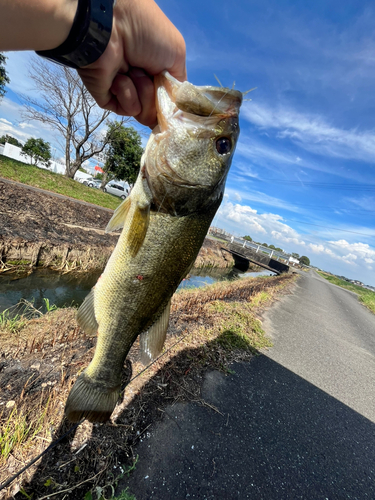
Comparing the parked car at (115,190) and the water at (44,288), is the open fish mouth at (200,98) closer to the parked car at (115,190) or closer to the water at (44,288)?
the water at (44,288)

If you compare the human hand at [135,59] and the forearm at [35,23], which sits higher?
the human hand at [135,59]

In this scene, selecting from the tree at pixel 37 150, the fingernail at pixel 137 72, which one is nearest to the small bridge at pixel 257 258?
the fingernail at pixel 137 72

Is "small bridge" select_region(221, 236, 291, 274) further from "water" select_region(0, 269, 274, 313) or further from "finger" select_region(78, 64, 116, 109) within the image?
"finger" select_region(78, 64, 116, 109)

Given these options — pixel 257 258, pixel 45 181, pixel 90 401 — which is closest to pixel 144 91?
pixel 90 401

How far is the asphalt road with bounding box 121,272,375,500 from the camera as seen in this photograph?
2443mm

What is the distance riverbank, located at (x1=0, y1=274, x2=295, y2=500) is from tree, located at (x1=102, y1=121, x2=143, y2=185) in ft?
87.7

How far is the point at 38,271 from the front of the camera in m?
8.49

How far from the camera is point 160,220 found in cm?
169

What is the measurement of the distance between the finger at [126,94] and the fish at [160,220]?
0.65 feet

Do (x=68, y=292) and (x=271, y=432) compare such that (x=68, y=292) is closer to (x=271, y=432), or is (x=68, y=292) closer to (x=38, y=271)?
(x=38, y=271)

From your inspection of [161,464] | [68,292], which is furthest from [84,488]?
[68,292]

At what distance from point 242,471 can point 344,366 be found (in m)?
5.34

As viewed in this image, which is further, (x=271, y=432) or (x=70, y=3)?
(x=271, y=432)

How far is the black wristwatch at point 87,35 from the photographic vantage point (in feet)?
3.66
